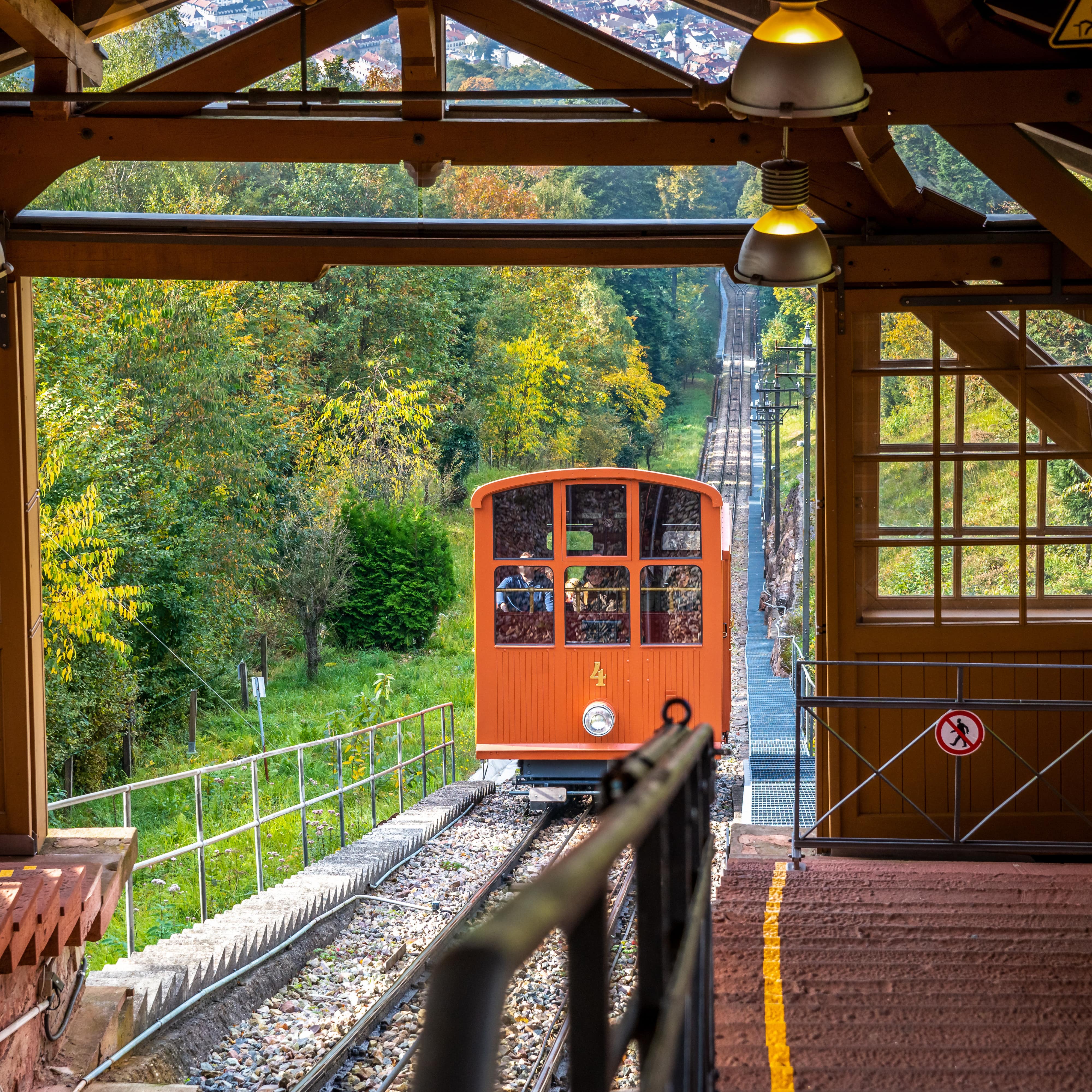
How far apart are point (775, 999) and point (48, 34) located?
5.13 meters

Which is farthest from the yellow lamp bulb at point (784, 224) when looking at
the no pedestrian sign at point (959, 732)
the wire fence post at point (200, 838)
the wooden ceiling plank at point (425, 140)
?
the wire fence post at point (200, 838)

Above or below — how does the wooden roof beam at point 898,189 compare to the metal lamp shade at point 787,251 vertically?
above

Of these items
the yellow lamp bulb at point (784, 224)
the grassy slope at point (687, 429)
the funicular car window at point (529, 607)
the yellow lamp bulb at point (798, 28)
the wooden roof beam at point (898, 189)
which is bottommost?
the funicular car window at point (529, 607)

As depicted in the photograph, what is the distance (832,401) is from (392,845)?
222 inches

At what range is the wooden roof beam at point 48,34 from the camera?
16.6 feet

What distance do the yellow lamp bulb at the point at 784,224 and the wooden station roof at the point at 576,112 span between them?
1.41 ft

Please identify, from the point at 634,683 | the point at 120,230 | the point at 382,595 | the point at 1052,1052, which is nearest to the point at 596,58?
the point at 120,230

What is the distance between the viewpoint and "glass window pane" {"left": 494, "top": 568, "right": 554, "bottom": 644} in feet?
36.8

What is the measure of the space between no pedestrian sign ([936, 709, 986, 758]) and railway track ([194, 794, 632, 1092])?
260cm

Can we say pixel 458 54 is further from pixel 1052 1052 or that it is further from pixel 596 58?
pixel 1052 1052

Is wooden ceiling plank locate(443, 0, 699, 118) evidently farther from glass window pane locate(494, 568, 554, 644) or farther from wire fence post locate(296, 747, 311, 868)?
glass window pane locate(494, 568, 554, 644)

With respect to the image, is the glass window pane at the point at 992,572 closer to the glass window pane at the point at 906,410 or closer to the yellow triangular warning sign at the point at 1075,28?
the glass window pane at the point at 906,410

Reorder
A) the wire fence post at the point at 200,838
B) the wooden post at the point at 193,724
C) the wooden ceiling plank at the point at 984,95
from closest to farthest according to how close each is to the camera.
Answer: the wooden ceiling plank at the point at 984,95 → the wire fence post at the point at 200,838 → the wooden post at the point at 193,724

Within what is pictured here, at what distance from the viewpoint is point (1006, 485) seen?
6617 millimetres
